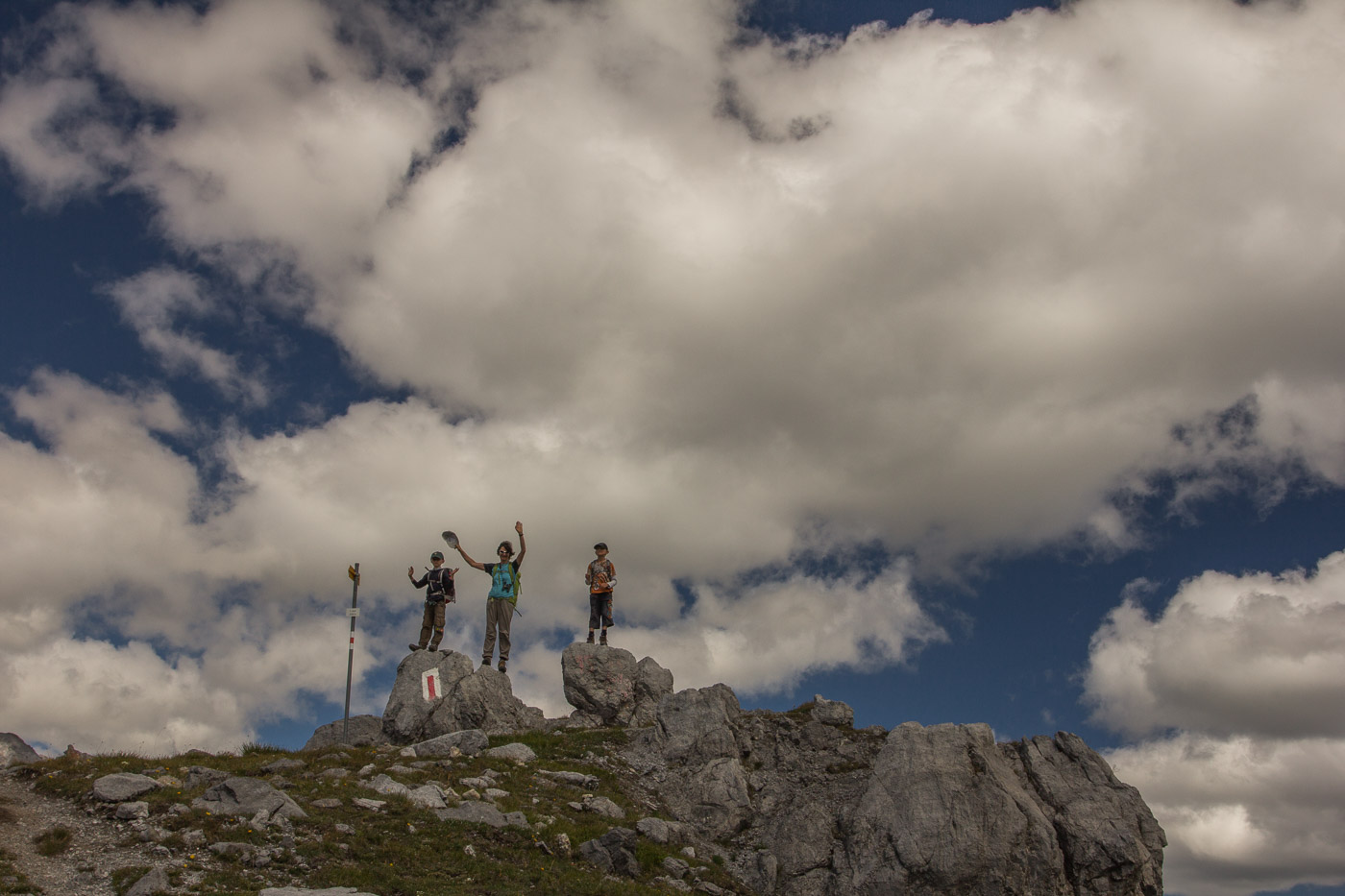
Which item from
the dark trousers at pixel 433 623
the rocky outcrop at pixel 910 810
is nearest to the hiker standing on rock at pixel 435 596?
the dark trousers at pixel 433 623

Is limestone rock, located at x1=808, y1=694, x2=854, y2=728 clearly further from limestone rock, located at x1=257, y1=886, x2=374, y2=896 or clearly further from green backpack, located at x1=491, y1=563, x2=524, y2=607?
limestone rock, located at x1=257, y1=886, x2=374, y2=896

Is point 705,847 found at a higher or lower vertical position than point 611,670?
lower

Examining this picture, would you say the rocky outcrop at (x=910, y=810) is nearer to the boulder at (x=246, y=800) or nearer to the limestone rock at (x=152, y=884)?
the boulder at (x=246, y=800)

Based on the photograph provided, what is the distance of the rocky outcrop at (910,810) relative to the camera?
79.5 feet

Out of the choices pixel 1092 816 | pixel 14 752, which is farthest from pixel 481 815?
pixel 1092 816

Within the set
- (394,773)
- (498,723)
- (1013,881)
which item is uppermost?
(498,723)

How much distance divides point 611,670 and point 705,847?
1126cm

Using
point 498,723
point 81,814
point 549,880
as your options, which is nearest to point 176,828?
point 81,814

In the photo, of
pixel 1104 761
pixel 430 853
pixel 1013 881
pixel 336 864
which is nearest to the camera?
pixel 336 864

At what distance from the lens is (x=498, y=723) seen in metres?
32.6

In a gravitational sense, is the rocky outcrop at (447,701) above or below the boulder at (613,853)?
above

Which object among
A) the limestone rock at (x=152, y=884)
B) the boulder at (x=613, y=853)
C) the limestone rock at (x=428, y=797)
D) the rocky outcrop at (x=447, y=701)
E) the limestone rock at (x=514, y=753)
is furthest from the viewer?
the rocky outcrop at (x=447, y=701)

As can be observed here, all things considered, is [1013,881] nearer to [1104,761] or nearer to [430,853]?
[1104,761]

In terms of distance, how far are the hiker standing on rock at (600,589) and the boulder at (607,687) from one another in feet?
2.61
